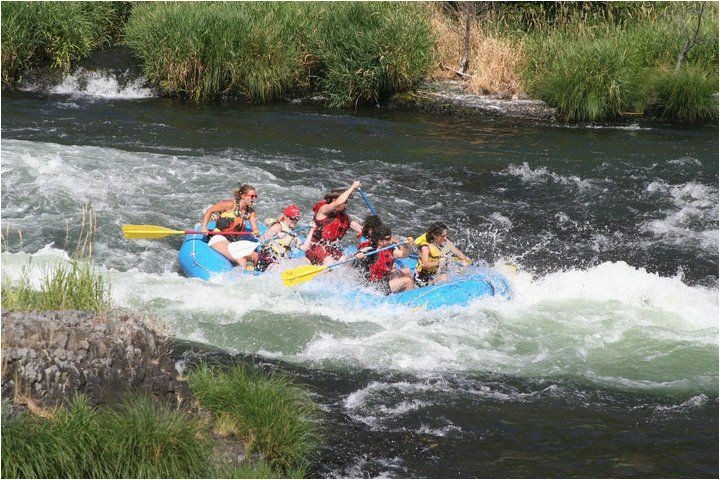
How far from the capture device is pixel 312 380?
250 inches

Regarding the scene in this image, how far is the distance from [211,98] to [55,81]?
2.53m

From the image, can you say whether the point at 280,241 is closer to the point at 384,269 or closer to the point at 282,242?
the point at 282,242

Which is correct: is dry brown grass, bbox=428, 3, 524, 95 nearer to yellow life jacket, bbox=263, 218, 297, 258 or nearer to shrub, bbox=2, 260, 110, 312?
yellow life jacket, bbox=263, 218, 297, 258

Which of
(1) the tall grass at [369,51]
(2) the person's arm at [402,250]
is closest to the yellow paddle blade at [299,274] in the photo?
(2) the person's arm at [402,250]

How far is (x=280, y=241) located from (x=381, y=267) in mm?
1076

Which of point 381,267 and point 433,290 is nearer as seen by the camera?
point 433,290

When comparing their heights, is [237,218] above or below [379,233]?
below

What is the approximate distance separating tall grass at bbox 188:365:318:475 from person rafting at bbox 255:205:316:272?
301 centimetres

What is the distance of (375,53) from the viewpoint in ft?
46.6

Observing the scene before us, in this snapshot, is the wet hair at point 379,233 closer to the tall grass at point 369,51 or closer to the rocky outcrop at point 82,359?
the rocky outcrop at point 82,359

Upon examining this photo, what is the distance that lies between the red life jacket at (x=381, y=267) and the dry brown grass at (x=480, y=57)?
7.44 meters

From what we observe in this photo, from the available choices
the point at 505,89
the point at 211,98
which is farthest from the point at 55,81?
the point at 505,89

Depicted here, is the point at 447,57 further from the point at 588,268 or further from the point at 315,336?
the point at 315,336

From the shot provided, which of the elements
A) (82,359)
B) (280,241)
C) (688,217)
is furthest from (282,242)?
(688,217)
